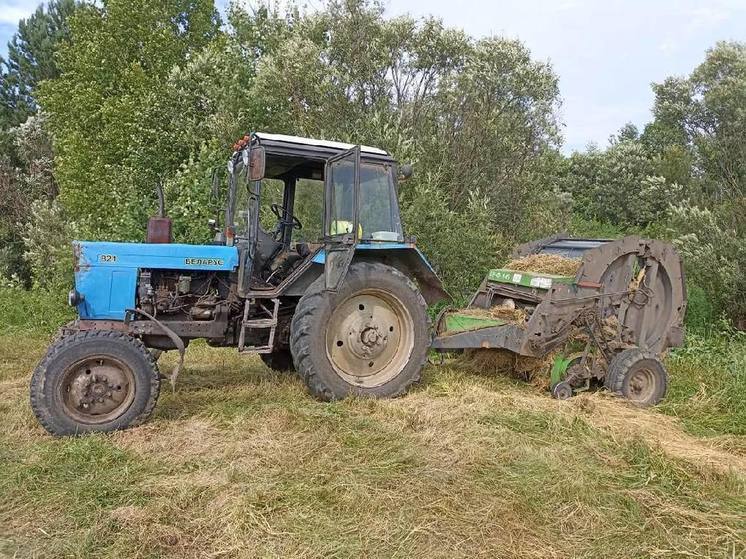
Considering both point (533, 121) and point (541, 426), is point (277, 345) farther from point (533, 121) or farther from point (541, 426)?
point (533, 121)

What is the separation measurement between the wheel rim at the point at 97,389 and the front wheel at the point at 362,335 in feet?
4.43

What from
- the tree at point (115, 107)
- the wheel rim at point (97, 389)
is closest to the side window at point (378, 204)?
the wheel rim at point (97, 389)

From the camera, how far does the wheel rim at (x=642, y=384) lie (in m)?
5.79

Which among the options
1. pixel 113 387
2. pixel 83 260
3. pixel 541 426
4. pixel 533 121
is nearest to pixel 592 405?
pixel 541 426

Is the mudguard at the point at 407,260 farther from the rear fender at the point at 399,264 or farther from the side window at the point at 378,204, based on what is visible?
the side window at the point at 378,204

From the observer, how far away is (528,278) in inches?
251

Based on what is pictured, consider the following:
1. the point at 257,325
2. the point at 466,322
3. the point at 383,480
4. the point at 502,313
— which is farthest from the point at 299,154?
the point at 383,480

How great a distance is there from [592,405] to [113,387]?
12.5 ft

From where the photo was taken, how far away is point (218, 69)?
13117 mm

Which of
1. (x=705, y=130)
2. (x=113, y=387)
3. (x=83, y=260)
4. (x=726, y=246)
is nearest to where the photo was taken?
(x=113, y=387)

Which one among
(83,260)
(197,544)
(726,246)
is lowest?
(197,544)

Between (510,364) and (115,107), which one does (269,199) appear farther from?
(115,107)

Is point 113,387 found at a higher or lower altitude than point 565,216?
lower

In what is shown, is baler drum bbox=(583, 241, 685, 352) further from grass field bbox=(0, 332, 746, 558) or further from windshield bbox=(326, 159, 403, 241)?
windshield bbox=(326, 159, 403, 241)
